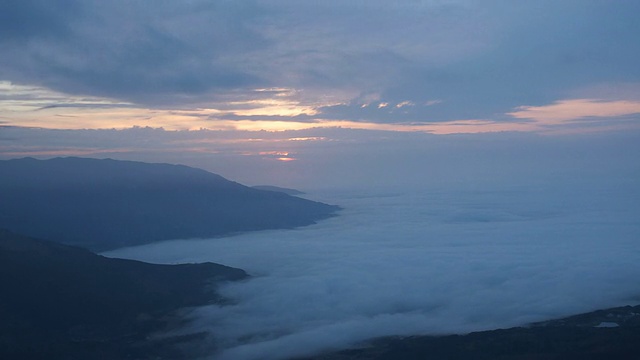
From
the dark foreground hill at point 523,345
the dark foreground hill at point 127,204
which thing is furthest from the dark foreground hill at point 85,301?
the dark foreground hill at point 127,204

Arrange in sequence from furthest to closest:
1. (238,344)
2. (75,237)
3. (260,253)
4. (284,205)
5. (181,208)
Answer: (284,205)
(181,208)
(75,237)
(260,253)
(238,344)

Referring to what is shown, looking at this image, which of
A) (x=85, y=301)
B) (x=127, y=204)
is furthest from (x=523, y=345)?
(x=127, y=204)

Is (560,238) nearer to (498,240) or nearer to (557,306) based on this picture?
(498,240)

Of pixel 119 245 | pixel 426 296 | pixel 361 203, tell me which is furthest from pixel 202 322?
pixel 361 203

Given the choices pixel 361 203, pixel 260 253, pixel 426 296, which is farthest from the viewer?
pixel 361 203

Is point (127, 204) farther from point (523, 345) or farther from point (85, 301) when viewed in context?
point (523, 345)

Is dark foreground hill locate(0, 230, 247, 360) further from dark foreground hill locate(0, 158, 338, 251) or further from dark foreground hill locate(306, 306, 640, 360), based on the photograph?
dark foreground hill locate(0, 158, 338, 251)
